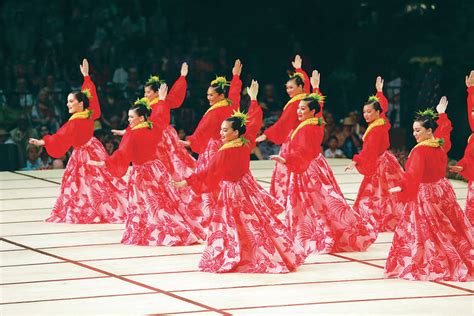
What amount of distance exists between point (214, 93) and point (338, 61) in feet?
14.6

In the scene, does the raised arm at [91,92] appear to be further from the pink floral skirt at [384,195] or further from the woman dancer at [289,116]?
the pink floral skirt at [384,195]

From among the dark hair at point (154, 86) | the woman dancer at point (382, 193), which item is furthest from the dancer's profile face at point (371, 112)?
the dark hair at point (154, 86)

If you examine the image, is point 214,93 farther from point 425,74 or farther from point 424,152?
point 425,74

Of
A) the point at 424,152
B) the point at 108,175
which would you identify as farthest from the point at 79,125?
the point at 424,152

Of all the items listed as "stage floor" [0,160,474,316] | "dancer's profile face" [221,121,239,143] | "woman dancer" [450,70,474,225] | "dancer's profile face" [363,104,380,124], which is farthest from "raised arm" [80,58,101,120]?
"woman dancer" [450,70,474,225]

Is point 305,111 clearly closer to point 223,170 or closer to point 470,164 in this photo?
point 223,170

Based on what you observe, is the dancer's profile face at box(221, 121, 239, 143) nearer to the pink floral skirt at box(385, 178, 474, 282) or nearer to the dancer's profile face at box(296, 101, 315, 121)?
the dancer's profile face at box(296, 101, 315, 121)

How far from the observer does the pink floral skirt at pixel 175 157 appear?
29.5ft

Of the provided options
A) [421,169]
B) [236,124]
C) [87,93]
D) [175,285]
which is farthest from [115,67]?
[421,169]

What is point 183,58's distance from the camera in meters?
12.7

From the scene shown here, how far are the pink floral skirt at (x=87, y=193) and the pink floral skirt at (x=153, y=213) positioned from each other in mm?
873

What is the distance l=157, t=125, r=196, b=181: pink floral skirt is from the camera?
29.5 feet

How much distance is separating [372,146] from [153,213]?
5.01 ft

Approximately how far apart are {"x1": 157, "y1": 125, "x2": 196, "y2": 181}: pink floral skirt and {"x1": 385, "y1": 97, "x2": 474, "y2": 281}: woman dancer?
2.68m
